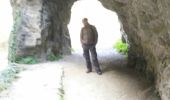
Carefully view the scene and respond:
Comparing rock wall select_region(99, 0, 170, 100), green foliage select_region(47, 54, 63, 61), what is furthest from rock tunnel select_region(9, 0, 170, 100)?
green foliage select_region(47, 54, 63, 61)

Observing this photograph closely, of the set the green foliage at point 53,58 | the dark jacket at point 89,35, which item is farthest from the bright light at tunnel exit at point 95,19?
the dark jacket at point 89,35

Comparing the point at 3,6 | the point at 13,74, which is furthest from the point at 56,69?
the point at 3,6

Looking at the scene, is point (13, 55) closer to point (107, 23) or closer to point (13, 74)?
point (13, 74)

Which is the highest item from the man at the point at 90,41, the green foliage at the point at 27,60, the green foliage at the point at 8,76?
the man at the point at 90,41

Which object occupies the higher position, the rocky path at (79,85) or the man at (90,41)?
the man at (90,41)

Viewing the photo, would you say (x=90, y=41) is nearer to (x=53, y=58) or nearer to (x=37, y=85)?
(x=37, y=85)

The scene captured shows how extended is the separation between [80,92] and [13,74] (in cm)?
254

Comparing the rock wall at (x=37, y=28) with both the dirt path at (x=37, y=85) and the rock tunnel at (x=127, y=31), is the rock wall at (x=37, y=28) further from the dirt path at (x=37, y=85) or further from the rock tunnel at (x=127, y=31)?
the dirt path at (x=37, y=85)

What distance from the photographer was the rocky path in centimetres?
953

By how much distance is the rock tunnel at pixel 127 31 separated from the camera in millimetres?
7516

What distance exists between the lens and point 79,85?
35.0 ft

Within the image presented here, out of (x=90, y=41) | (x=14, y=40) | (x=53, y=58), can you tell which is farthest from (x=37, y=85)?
(x=53, y=58)

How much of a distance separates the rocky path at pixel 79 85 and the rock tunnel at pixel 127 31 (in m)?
0.50

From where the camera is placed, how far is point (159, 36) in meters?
7.54
